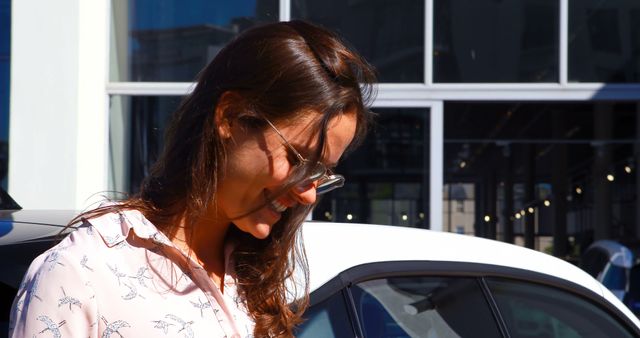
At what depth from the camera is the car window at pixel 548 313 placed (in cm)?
248

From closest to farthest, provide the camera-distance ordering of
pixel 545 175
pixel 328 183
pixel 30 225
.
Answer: pixel 328 183 < pixel 30 225 < pixel 545 175

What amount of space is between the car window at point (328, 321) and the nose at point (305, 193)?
27.9 inches

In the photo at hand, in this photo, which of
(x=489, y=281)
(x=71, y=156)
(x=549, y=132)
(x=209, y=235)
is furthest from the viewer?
(x=549, y=132)

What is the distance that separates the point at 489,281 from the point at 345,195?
552cm

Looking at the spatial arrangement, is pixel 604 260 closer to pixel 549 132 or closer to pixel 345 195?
pixel 549 132

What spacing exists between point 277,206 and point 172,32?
6.75m

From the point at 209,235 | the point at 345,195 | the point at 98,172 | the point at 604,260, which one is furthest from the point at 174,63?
the point at 209,235

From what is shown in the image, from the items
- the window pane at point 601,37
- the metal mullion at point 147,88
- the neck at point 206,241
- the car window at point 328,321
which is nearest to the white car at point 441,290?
the car window at point 328,321

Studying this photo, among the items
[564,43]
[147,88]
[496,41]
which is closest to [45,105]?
[147,88]

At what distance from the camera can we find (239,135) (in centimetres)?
141

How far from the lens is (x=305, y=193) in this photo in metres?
1.44

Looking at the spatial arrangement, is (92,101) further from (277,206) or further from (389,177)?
(277,206)

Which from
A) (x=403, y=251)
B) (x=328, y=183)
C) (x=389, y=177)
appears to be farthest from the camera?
(x=389, y=177)

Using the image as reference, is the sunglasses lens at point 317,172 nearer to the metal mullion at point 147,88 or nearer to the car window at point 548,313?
the car window at point 548,313
